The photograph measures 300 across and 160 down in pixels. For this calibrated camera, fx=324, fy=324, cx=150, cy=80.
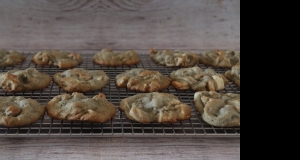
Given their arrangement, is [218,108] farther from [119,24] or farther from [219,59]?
[119,24]

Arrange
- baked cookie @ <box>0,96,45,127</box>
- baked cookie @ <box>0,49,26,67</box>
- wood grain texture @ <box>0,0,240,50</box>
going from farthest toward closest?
wood grain texture @ <box>0,0,240,50</box> < baked cookie @ <box>0,49,26,67</box> < baked cookie @ <box>0,96,45,127</box>

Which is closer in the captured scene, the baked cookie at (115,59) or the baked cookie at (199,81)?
the baked cookie at (199,81)

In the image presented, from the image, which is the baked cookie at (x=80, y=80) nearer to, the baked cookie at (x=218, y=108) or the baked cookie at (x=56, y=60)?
the baked cookie at (x=56, y=60)

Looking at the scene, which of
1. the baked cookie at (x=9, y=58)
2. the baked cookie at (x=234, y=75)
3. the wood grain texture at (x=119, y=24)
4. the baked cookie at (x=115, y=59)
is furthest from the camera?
the wood grain texture at (x=119, y=24)

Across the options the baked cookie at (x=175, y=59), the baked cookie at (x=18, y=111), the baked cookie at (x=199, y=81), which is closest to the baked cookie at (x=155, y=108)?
the baked cookie at (x=199, y=81)

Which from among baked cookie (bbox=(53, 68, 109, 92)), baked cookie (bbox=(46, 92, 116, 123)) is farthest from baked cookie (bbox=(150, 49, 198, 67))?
baked cookie (bbox=(46, 92, 116, 123))

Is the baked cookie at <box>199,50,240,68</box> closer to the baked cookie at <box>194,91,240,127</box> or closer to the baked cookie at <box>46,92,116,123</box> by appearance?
the baked cookie at <box>194,91,240,127</box>
